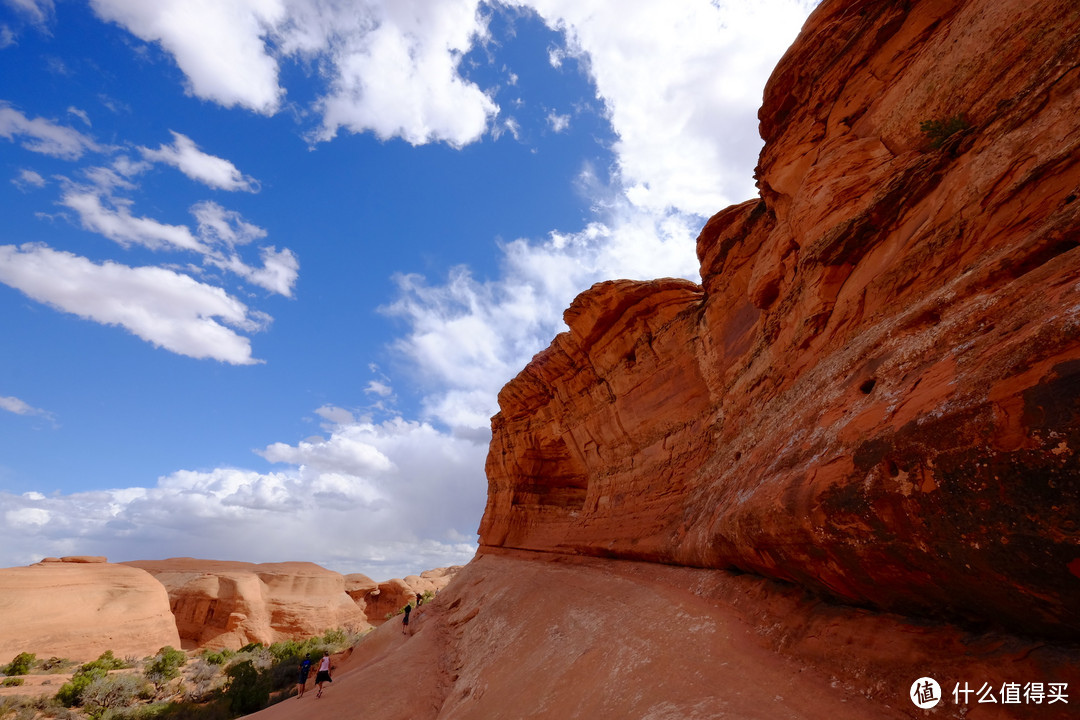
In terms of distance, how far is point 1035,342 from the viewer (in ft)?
12.4

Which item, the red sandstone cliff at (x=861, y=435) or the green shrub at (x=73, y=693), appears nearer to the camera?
the red sandstone cliff at (x=861, y=435)

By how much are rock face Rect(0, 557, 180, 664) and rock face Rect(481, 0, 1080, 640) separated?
3582 centimetres

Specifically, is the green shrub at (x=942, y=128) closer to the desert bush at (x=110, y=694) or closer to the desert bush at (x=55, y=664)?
the desert bush at (x=110, y=694)

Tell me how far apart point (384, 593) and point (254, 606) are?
742 inches

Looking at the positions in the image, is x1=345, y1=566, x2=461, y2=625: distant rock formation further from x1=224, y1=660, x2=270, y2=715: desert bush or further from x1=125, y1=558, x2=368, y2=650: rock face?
x1=224, y1=660, x2=270, y2=715: desert bush

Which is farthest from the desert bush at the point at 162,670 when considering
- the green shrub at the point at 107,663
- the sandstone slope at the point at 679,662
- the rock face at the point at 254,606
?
the sandstone slope at the point at 679,662

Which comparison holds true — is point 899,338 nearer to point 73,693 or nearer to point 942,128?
point 942,128

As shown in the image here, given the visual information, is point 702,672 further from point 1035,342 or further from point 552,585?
point 552,585

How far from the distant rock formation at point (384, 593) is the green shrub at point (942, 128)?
193 feet

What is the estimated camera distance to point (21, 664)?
88.8 ft

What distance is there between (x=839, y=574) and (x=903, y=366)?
231cm

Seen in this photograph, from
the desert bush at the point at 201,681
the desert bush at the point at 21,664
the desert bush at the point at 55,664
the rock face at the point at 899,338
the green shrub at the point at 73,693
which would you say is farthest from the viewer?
the desert bush at the point at 55,664

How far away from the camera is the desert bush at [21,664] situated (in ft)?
87.2

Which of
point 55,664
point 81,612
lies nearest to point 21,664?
point 55,664
